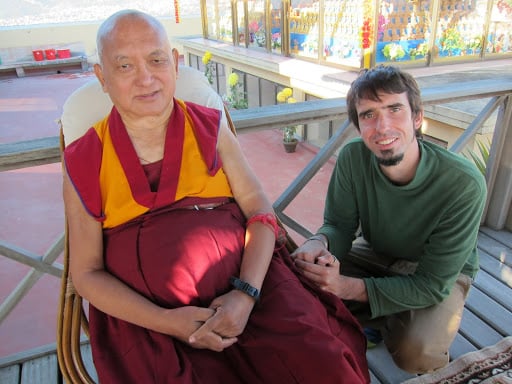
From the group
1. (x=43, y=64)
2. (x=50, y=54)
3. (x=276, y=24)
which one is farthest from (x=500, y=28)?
(x=50, y=54)

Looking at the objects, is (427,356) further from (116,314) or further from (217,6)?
(217,6)

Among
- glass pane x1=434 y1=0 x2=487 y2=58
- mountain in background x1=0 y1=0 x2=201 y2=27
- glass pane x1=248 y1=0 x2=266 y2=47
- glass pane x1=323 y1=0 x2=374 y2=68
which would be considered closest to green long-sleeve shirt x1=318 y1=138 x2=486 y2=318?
glass pane x1=323 y1=0 x2=374 y2=68

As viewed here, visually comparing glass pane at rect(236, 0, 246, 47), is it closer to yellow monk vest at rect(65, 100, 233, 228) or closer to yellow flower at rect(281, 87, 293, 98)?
yellow flower at rect(281, 87, 293, 98)

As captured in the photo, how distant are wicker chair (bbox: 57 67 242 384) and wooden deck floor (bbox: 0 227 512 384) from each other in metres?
0.49

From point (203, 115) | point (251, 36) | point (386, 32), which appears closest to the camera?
point (203, 115)

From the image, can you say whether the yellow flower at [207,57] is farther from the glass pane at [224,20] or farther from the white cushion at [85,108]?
the white cushion at [85,108]

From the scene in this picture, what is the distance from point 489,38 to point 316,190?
4840mm

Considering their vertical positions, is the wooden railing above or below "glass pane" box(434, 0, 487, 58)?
below

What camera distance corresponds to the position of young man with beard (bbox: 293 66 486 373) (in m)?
1.35

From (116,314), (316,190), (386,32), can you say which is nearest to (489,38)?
(386,32)

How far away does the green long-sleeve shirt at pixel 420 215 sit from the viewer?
1346 millimetres

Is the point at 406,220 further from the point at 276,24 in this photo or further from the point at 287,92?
the point at 276,24

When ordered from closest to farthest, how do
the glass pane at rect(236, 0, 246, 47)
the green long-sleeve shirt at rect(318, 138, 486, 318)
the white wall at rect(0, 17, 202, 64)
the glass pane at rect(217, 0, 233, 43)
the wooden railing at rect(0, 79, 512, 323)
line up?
the green long-sleeve shirt at rect(318, 138, 486, 318) → the wooden railing at rect(0, 79, 512, 323) → the glass pane at rect(236, 0, 246, 47) → the glass pane at rect(217, 0, 233, 43) → the white wall at rect(0, 17, 202, 64)

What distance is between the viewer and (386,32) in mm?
7695
